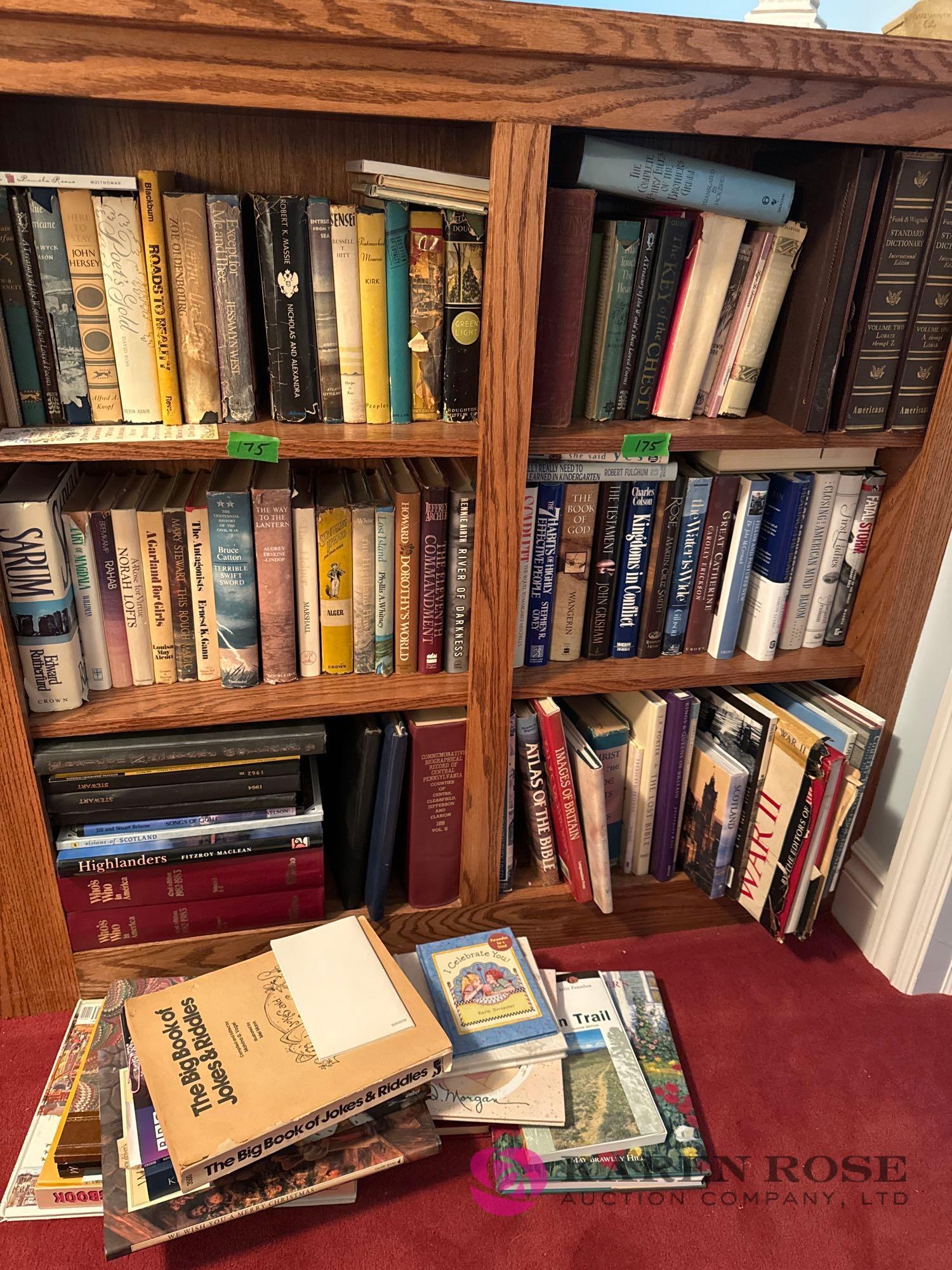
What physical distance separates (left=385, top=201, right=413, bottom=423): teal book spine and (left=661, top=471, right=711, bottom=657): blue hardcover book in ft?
1.39

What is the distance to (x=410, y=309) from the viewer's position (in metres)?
1.15

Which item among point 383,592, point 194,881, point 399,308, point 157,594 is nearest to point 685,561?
point 383,592

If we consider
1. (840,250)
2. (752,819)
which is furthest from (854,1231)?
(840,250)

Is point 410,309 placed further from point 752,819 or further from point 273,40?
point 752,819

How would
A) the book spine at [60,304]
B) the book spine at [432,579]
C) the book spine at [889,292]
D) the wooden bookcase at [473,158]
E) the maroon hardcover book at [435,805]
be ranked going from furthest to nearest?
1. the maroon hardcover book at [435,805]
2. the book spine at [432,579]
3. the book spine at [889,292]
4. the book spine at [60,304]
5. the wooden bookcase at [473,158]

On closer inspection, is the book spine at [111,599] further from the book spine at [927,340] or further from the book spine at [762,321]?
the book spine at [927,340]

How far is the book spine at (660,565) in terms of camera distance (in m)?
1.31

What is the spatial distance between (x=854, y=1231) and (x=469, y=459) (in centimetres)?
112

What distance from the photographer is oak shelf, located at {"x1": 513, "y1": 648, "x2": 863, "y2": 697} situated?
1.37 metres

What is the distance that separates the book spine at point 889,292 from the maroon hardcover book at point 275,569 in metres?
0.77

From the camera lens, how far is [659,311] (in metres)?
1.20

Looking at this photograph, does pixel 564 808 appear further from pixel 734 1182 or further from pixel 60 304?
pixel 60 304

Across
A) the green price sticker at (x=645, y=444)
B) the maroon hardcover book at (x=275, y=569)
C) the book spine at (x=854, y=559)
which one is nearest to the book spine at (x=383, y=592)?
the maroon hardcover book at (x=275, y=569)

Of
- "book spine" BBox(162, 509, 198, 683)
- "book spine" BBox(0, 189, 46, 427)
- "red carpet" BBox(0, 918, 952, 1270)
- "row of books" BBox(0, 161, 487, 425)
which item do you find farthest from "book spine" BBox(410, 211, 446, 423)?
"red carpet" BBox(0, 918, 952, 1270)
